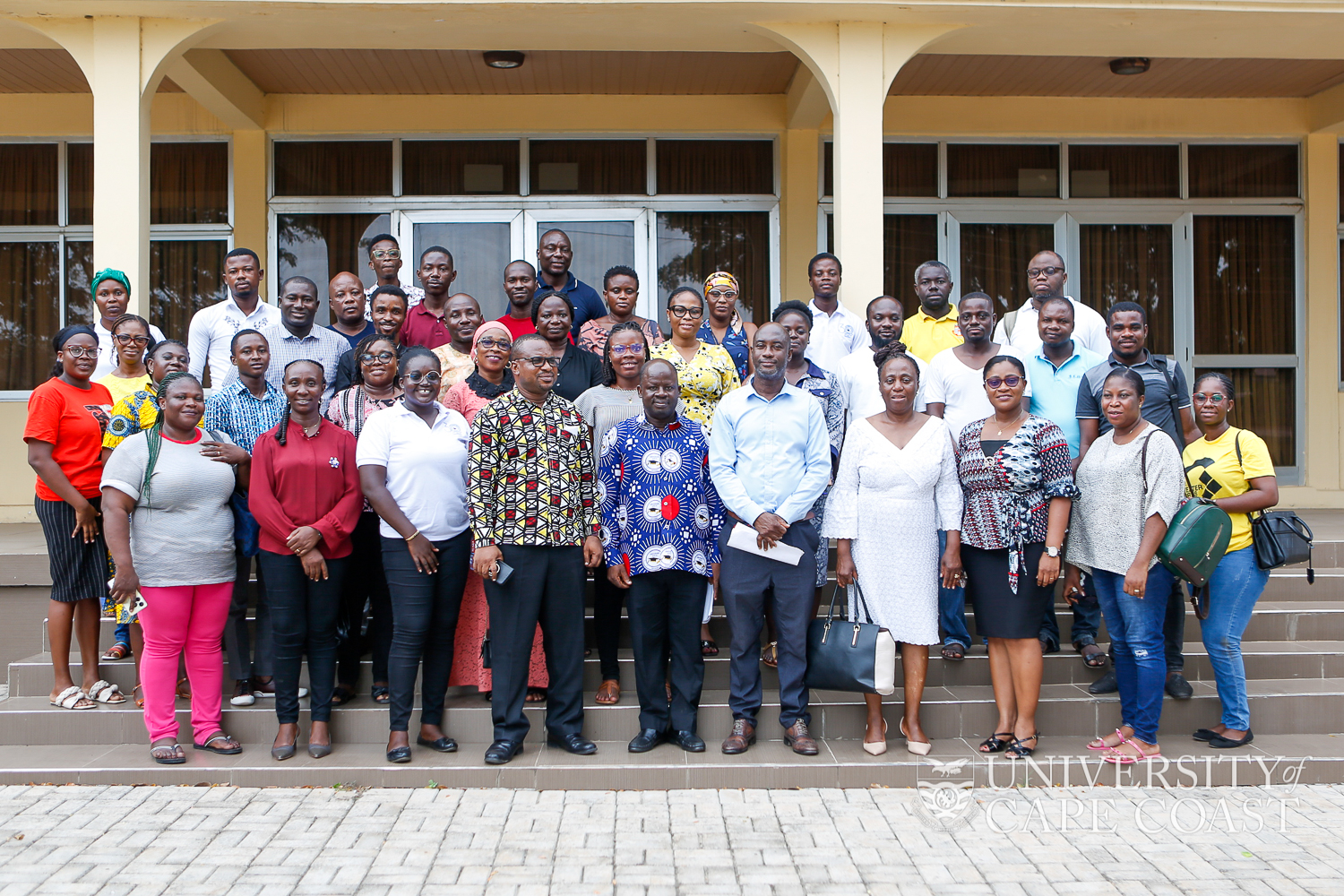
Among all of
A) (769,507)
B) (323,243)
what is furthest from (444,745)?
(323,243)

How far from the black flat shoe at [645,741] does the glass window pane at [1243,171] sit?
7589mm

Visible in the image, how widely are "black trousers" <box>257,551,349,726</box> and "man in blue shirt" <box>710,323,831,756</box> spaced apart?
1766mm


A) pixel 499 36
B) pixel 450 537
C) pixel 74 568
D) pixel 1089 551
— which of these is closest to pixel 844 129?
pixel 499 36

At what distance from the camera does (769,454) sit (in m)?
4.54

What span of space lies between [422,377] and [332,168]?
5.19 meters

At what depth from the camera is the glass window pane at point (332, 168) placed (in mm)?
8891

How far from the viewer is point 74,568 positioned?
499cm

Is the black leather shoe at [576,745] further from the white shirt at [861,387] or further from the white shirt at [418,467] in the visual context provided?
the white shirt at [861,387]

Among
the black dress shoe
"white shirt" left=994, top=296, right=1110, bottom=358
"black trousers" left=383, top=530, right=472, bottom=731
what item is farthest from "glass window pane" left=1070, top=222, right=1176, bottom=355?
"black trousers" left=383, top=530, right=472, bottom=731

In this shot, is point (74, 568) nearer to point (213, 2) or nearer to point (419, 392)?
point (419, 392)

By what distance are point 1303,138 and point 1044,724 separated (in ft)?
23.4

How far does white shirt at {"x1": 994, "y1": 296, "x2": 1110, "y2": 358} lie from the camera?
5.84 metres

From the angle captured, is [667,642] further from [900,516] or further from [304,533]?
[304,533]

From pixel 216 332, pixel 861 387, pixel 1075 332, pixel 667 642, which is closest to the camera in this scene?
pixel 667 642
